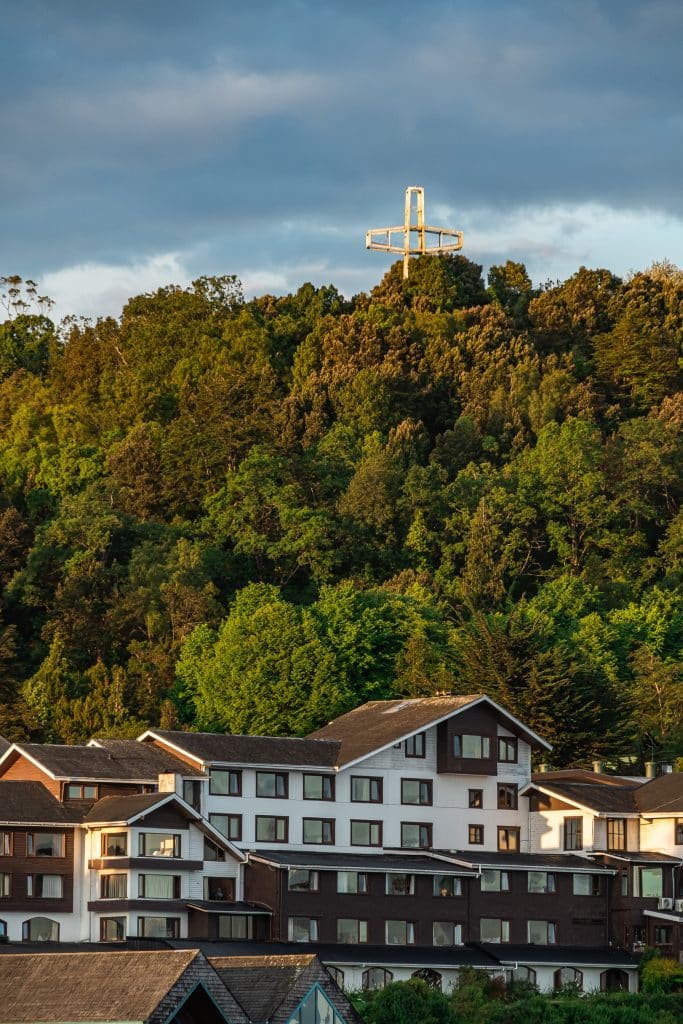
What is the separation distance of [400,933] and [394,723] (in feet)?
34.8

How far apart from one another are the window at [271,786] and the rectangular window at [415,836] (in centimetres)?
533

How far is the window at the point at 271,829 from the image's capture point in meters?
84.6

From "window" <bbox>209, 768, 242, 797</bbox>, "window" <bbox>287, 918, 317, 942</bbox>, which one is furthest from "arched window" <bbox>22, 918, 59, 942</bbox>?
"window" <bbox>287, 918, 317, 942</bbox>

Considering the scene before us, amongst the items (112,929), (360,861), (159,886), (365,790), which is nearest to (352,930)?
(360,861)

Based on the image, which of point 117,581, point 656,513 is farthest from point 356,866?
point 656,513

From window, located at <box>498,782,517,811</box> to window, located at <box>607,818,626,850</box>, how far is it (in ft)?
14.0

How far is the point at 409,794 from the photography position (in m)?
87.9

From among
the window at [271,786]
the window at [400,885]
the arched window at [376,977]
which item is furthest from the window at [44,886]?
the window at [400,885]

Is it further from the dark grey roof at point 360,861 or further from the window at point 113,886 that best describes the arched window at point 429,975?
the window at point 113,886

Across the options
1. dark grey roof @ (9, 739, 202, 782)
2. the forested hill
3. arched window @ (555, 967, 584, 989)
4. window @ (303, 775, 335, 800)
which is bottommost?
arched window @ (555, 967, 584, 989)

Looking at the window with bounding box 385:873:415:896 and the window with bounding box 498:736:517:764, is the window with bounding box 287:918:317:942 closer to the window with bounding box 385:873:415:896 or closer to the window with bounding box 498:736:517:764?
the window with bounding box 385:873:415:896

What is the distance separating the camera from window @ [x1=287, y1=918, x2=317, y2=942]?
79688 mm

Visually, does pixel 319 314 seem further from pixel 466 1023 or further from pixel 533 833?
pixel 466 1023

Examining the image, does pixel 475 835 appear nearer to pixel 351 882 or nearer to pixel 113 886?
pixel 351 882
